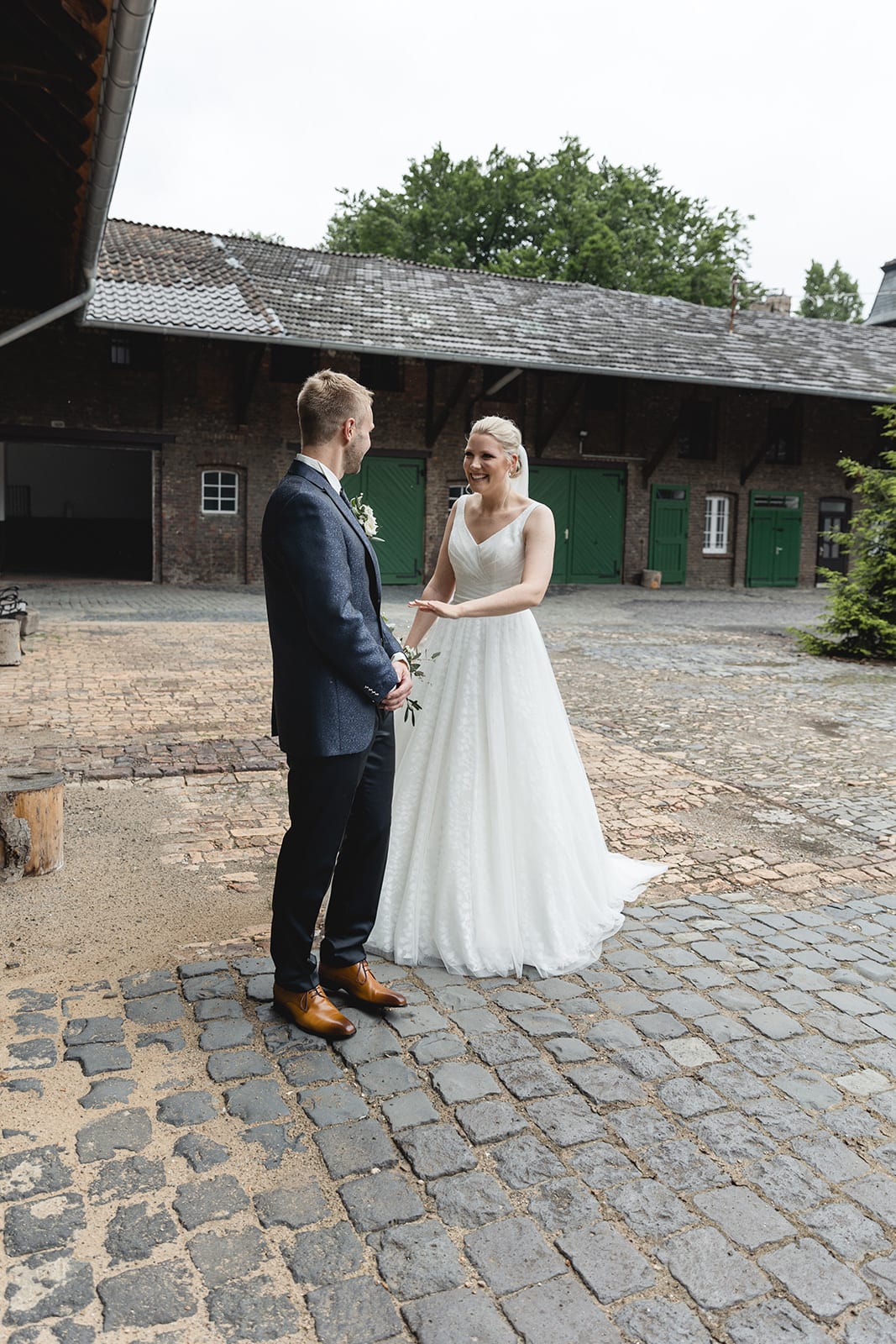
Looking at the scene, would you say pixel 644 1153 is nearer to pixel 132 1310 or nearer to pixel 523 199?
pixel 132 1310

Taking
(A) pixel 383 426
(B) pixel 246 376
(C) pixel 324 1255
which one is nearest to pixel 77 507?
(B) pixel 246 376

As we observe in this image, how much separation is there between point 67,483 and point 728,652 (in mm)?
18726

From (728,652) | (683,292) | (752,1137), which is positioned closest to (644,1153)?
(752,1137)

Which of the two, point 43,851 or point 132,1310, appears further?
point 43,851

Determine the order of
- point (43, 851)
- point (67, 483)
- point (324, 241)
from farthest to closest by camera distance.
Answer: point (324, 241), point (67, 483), point (43, 851)

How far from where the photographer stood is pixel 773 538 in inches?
1013

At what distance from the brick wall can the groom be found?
18.1m

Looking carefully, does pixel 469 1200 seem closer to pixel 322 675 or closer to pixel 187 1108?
pixel 187 1108

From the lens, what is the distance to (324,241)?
45531 millimetres

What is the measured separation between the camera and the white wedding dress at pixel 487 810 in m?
3.63

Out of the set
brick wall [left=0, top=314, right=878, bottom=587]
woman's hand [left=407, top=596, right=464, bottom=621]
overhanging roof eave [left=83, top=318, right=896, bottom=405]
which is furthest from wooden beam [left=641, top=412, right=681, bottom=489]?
woman's hand [left=407, top=596, right=464, bottom=621]

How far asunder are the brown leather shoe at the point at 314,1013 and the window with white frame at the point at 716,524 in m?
23.5

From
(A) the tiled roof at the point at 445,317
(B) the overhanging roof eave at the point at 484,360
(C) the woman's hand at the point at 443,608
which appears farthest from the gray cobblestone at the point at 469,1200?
(A) the tiled roof at the point at 445,317

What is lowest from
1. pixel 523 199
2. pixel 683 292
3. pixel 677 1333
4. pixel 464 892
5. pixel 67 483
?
pixel 677 1333
